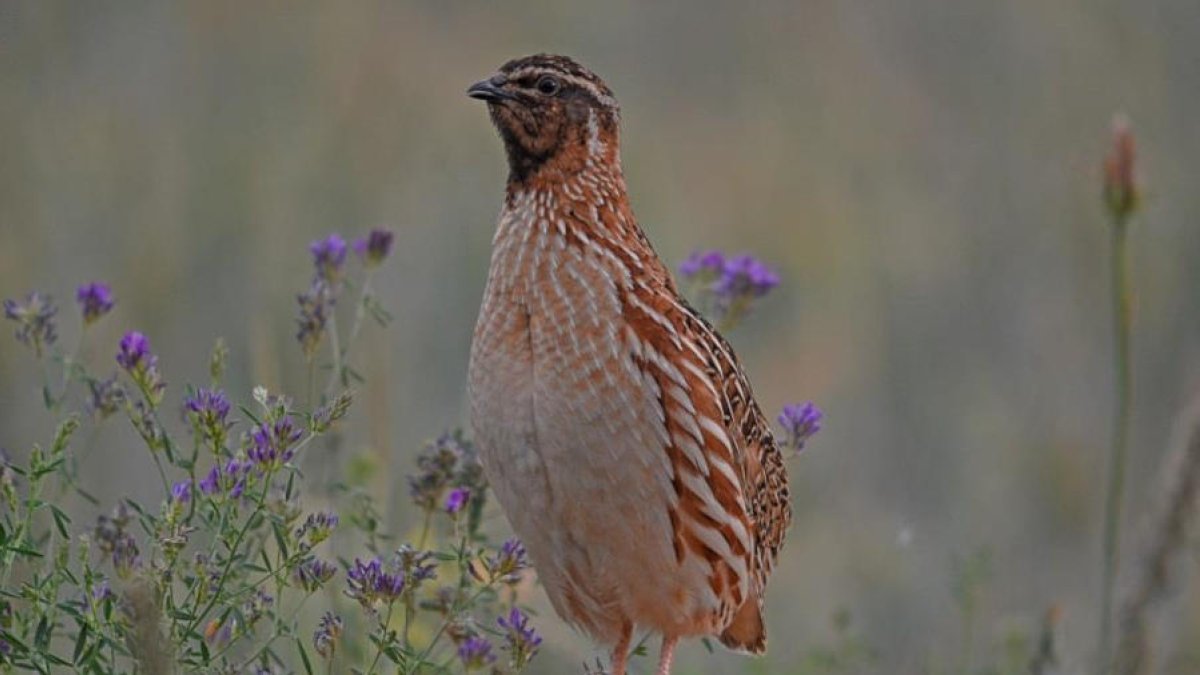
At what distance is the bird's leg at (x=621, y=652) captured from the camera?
5344 millimetres

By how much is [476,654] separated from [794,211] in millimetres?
6563

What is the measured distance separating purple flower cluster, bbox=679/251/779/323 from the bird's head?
538 mm

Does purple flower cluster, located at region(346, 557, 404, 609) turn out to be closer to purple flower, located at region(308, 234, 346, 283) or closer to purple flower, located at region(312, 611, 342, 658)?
purple flower, located at region(312, 611, 342, 658)

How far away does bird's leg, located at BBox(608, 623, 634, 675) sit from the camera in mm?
5344

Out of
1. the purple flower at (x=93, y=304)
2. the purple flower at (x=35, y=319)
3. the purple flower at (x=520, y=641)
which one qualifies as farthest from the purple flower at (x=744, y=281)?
the purple flower at (x=35, y=319)

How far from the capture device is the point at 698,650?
8852mm

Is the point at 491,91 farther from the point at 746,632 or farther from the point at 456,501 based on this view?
the point at 746,632

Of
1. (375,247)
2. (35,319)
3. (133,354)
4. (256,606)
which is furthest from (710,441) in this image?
(35,319)

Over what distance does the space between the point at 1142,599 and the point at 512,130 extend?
1.82 meters

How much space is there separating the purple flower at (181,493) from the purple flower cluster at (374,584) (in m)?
0.34

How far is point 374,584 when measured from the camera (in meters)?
4.33

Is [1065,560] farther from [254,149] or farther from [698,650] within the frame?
[254,149]

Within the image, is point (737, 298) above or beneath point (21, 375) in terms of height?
beneath

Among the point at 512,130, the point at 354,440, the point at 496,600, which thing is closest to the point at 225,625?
the point at 496,600
